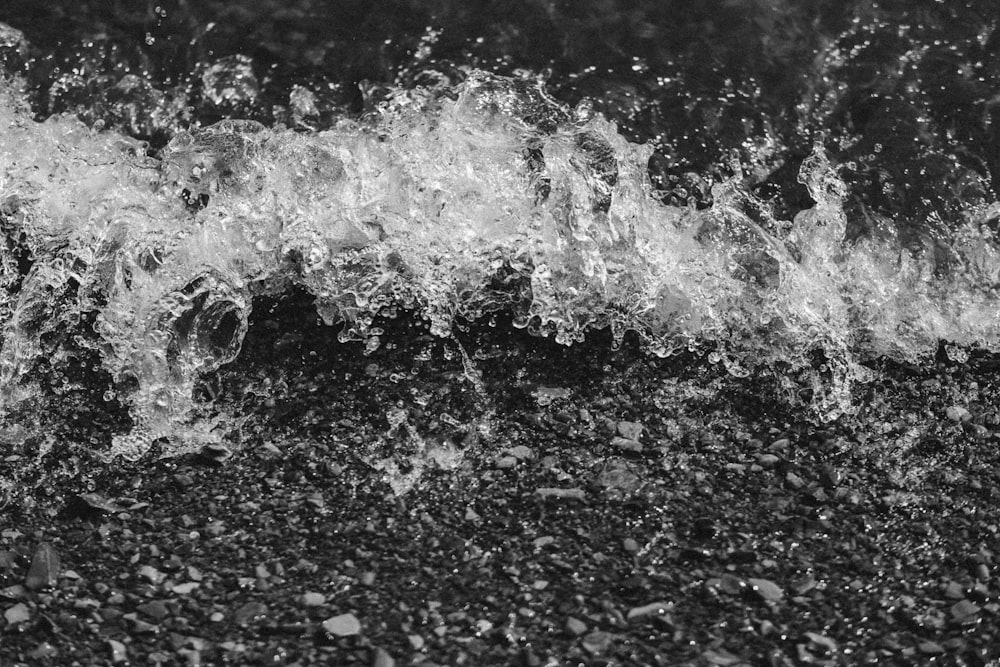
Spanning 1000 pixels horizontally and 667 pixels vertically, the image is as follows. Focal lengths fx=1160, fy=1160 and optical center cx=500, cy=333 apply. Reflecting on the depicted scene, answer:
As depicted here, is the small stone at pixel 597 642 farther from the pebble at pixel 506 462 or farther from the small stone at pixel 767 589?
the pebble at pixel 506 462

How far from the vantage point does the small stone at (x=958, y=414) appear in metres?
3.44

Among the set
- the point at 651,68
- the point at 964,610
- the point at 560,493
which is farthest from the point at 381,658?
the point at 651,68

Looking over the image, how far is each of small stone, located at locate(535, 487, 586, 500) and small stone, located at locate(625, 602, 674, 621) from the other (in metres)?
0.42

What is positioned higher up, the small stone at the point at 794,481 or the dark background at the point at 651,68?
the dark background at the point at 651,68

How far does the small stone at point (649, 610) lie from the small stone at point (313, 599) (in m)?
0.72

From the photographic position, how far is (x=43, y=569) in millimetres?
2828

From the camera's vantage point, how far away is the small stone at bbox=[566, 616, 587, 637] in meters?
2.67

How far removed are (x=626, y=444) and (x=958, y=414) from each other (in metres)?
1.02

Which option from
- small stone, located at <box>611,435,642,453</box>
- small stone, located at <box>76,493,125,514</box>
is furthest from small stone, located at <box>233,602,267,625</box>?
small stone, located at <box>611,435,642,453</box>

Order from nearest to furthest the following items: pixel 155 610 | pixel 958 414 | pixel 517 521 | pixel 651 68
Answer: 1. pixel 155 610
2. pixel 517 521
3. pixel 958 414
4. pixel 651 68

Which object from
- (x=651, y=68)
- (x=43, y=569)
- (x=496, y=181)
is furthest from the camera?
(x=651, y=68)

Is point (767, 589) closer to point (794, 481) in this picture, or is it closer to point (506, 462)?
point (794, 481)

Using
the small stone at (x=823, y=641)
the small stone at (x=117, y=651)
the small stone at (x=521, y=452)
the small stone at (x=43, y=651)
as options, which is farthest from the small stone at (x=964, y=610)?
the small stone at (x=43, y=651)

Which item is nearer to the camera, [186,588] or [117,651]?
[117,651]
